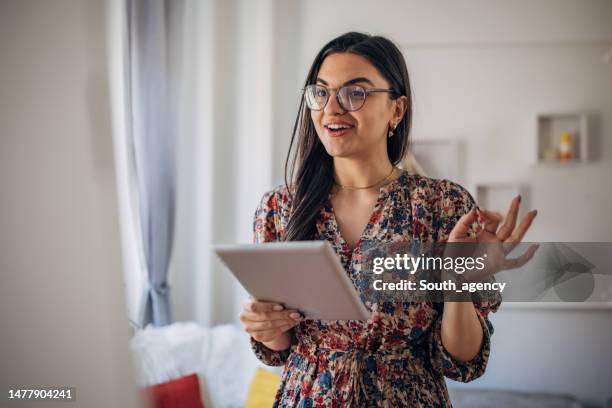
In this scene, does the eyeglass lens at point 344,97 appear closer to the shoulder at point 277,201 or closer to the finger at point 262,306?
the shoulder at point 277,201

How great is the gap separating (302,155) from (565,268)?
102 cm

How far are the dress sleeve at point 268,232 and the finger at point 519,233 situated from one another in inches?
16.9

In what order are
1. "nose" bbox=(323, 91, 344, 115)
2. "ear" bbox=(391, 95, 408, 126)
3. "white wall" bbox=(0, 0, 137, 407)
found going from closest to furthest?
"white wall" bbox=(0, 0, 137, 407) < "nose" bbox=(323, 91, 344, 115) < "ear" bbox=(391, 95, 408, 126)

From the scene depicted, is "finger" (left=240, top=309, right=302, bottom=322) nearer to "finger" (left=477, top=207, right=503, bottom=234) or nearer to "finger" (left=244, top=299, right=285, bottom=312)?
"finger" (left=244, top=299, right=285, bottom=312)

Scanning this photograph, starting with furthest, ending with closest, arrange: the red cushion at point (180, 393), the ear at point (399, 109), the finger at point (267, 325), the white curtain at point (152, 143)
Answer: the white curtain at point (152, 143) < the red cushion at point (180, 393) < the ear at point (399, 109) < the finger at point (267, 325)

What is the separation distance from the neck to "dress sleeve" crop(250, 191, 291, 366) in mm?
139

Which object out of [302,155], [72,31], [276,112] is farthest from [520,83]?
[72,31]

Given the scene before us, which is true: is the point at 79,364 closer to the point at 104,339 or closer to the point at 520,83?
the point at 104,339

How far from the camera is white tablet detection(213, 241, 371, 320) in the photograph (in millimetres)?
698

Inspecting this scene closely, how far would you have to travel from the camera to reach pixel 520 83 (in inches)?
102

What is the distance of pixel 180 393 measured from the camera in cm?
202

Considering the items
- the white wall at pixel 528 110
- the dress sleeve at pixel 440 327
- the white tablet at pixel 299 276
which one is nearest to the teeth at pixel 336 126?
the dress sleeve at pixel 440 327

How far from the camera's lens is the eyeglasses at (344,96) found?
967 millimetres

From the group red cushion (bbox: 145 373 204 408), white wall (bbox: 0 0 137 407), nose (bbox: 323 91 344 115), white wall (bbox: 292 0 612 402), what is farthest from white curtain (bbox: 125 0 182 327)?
white wall (bbox: 0 0 137 407)
